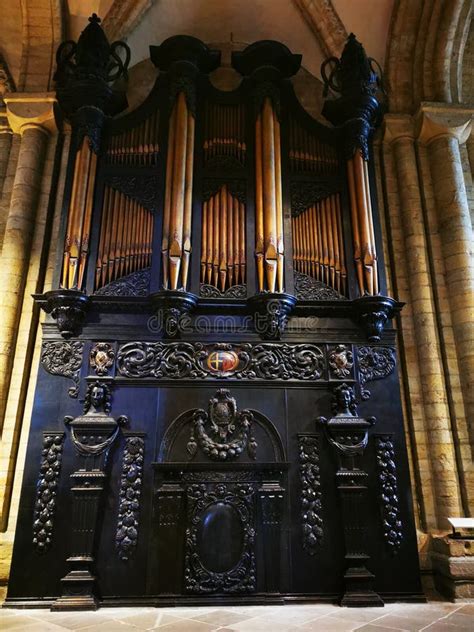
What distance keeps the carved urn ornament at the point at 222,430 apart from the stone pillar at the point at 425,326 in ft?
8.10

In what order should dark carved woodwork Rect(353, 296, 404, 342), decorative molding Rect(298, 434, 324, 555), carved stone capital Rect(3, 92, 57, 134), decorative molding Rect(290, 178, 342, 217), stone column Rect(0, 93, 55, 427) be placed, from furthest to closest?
carved stone capital Rect(3, 92, 57, 134)
decorative molding Rect(290, 178, 342, 217)
stone column Rect(0, 93, 55, 427)
dark carved woodwork Rect(353, 296, 404, 342)
decorative molding Rect(298, 434, 324, 555)

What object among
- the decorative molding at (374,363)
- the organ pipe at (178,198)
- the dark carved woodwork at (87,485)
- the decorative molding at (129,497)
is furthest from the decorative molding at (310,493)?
the organ pipe at (178,198)

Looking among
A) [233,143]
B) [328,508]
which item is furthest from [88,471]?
[233,143]

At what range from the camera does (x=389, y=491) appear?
6.02 metres

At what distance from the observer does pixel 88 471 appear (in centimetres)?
580

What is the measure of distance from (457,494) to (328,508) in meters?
1.74

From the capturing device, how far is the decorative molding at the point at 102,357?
247 inches

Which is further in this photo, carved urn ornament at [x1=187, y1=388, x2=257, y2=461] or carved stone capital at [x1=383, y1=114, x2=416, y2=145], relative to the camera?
carved stone capital at [x1=383, y1=114, x2=416, y2=145]

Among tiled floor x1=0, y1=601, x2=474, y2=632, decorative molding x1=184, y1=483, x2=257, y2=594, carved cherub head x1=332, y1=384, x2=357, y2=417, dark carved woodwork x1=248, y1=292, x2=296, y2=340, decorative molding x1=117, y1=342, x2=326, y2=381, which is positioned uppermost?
dark carved woodwork x1=248, y1=292, x2=296, y2=340

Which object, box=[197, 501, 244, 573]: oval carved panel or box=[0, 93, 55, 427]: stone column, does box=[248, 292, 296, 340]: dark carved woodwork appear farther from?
box=[0, 93, 55, 427]: stone column

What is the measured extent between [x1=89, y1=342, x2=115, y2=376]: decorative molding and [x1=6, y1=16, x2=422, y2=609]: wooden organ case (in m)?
0.04

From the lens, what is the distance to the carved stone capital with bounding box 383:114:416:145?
798cm

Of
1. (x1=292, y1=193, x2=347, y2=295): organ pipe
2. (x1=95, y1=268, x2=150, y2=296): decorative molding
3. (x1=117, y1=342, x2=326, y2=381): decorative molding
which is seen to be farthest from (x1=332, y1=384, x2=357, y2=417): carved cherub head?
(x1=95, y1=268, x2=150, y2=296): decorative molding

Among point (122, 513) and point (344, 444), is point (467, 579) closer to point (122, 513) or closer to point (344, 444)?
point (344, 444)
